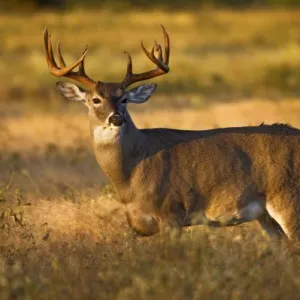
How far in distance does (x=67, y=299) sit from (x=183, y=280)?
78cm

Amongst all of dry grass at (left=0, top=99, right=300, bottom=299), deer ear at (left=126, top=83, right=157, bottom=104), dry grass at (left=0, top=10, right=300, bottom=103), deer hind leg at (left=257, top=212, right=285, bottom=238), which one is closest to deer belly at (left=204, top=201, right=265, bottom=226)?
dry grass at (left=0, top=99, right=300, bottom=299)

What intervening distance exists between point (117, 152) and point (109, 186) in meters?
2.09

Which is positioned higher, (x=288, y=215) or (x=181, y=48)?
(x=288, y=215)

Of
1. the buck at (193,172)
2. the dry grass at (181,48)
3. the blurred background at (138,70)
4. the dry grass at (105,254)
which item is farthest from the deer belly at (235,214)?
the dry grass at (181,48)

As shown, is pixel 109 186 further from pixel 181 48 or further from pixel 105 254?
pixel 181 48

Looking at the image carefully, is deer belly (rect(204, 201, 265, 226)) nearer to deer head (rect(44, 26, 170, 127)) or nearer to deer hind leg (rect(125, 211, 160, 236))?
deer hind leg (rect(125, 211, 160, 236))

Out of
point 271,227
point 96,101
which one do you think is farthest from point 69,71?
point 271,227

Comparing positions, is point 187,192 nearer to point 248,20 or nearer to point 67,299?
point 67,299

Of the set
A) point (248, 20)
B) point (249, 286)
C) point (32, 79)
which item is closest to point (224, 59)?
point (32, 79)

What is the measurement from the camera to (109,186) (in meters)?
12.4

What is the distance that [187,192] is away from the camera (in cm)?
1024

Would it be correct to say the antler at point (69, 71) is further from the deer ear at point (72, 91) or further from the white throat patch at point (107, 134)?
the white throat patch at point (107, 134)

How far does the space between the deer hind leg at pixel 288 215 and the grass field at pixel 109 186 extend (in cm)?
12

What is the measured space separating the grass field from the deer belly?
0.37 ft
